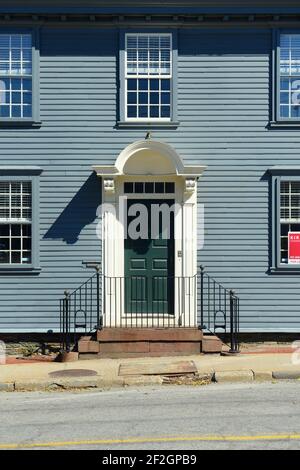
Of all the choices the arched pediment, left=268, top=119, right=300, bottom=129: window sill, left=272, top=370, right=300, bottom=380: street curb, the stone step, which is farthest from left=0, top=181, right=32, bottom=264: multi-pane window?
left=272, top=370, right=300, bottom=380: street curb

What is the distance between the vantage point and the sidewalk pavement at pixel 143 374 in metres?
10.4

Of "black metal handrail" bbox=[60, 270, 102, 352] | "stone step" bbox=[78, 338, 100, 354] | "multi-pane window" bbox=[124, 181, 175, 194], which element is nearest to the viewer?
"stone step" bbox=[78, 338, 100, 354]

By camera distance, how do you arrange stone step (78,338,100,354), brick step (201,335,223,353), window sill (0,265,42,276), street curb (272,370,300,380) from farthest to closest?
1. window sill (0,265,42,276)
2. brick step (201,335,223,353)
3. stone step (78,338,100,354)
4. street curb (272,370,300,380)

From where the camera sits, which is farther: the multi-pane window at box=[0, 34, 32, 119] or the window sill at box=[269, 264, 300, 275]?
the multi-pane window at box=[0, 34, 32, 119]

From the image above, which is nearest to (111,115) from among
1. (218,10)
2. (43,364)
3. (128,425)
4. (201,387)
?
(218,10)

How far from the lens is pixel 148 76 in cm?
1328

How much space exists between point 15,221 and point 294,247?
5.58 m

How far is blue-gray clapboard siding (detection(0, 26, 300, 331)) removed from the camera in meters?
13.2

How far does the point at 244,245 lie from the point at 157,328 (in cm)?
248

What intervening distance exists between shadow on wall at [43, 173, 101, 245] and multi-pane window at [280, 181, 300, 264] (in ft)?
12.1

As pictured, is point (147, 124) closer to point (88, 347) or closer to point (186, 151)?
point (186, 151)

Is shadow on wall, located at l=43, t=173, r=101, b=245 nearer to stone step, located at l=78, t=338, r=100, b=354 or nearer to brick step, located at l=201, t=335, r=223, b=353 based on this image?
stone step, located at l=78, t=338, r=100, b=354

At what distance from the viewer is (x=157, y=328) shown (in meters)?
12.4

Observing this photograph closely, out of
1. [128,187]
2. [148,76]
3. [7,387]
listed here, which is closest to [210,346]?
[128,187]
